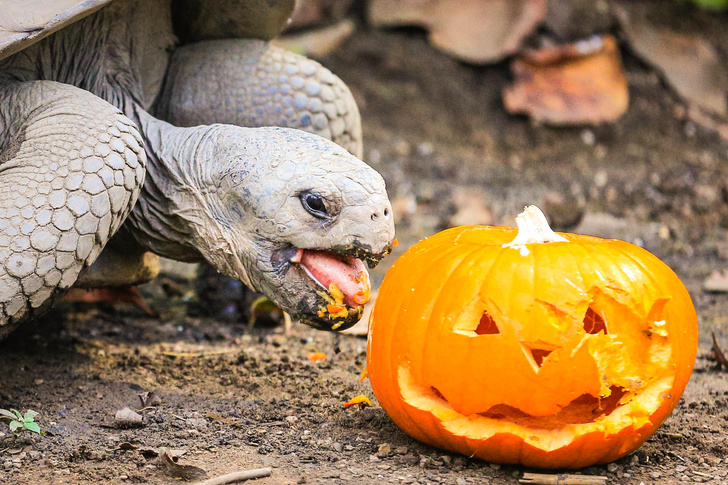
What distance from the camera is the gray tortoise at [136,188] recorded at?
84.9 inches

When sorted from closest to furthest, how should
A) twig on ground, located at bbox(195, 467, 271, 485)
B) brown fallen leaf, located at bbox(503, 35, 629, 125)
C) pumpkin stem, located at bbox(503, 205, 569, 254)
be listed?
1. twig on ground, located at bbox(195, 467, 271, 485)
2. pumpkin stem, located at bbox(503, 205, 569, 254)
3. brown fallen leaf, located at bbox(503, 35, 629, 125)

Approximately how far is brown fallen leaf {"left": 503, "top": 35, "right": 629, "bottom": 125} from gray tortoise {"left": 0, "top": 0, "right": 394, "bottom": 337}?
14.1ft

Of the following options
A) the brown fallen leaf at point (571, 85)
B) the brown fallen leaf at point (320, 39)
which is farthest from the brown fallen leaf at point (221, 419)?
the brown fallen leaf at point (571, 85)

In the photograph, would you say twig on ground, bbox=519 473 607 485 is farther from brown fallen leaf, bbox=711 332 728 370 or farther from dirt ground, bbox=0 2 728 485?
brown fallen leaf, bbox=711 332 728 370

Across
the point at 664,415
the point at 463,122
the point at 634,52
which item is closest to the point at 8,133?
the point at 664,415

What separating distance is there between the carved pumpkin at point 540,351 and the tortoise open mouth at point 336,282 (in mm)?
193

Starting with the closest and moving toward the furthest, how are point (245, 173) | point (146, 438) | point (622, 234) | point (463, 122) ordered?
1. point (146, 438)
2. point (245, 173)
3. point (622, 234)
4. point (463, 122)

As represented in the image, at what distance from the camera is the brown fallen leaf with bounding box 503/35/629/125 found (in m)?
6.66

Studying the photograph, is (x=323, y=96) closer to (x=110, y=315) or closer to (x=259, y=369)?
(x=259, y=369)

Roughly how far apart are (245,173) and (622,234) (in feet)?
10.1

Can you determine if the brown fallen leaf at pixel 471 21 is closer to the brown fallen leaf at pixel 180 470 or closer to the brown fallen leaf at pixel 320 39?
the brown fallen leaf at pixel 320 39

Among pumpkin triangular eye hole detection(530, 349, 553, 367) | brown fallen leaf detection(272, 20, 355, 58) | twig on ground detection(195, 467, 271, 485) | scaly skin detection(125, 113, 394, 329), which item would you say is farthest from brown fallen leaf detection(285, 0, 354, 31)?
twig on ground detection(195, 467, 271, 485)

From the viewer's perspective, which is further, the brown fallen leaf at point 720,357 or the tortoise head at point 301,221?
the brown fallen leaf at point 720,357

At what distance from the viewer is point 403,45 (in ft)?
23.3
